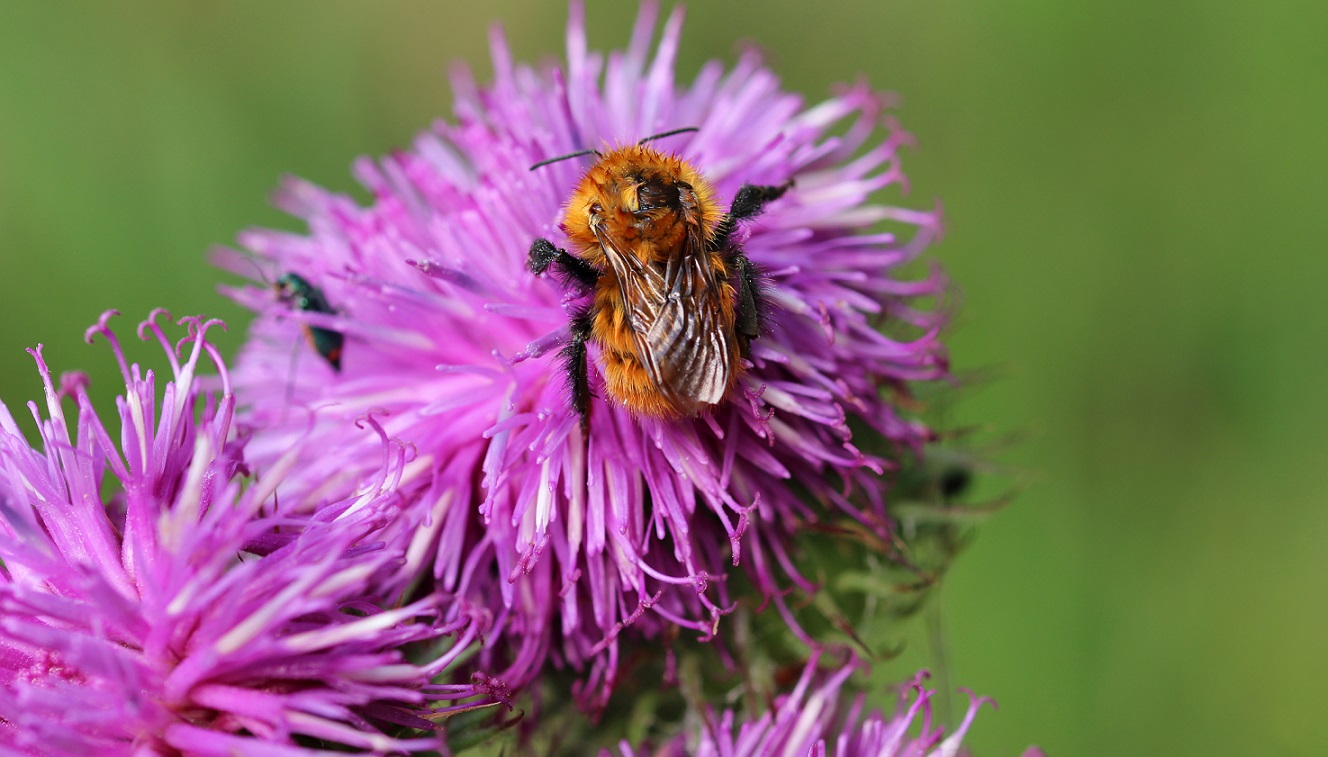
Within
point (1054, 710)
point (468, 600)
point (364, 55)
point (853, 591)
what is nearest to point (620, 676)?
point (468, 600)

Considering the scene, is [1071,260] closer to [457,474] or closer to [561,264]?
[561,264]

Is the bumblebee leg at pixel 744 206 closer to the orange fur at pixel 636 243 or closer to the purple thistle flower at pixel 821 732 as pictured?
the orange fur at pixel 636 243

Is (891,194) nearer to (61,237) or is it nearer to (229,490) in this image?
(61,237)

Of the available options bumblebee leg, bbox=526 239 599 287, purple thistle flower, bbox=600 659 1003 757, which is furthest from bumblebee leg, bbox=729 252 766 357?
purple thistle flower, bbox=600 659 1003 757

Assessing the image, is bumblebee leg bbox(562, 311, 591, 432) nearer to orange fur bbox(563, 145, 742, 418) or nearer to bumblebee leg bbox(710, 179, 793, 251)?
orange fur bbox(563, 145, 742, 418)

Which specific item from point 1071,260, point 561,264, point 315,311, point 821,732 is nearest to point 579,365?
point 561,264

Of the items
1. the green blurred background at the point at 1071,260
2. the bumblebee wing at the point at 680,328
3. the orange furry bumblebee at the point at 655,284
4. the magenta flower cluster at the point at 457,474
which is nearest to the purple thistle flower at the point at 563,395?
the magenta flower cluster at the point at 457,474
